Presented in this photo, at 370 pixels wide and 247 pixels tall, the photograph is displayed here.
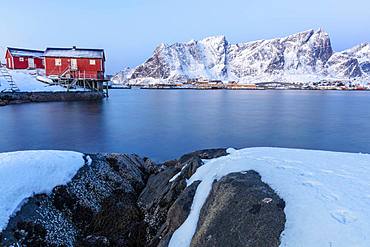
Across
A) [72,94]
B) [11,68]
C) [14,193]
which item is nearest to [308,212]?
[14,193]

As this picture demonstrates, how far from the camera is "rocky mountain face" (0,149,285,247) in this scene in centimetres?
439

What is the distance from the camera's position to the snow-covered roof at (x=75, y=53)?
46.8 m

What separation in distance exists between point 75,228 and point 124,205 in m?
1.41

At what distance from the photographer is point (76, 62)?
46.8 metres

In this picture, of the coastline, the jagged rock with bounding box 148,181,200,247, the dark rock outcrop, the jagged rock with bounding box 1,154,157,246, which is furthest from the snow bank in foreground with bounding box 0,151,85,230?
the coastline

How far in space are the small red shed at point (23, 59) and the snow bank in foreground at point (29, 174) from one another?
187ft

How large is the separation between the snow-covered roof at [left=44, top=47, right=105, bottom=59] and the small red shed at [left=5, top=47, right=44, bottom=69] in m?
11.7

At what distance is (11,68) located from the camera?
183 ft

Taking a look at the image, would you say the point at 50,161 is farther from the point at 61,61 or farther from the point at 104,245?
the point at 61,61

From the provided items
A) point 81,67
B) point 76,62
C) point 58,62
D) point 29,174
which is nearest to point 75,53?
point 76,62

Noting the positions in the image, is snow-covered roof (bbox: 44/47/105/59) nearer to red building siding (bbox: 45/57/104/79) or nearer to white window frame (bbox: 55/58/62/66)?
red building siding (bbox: 45/57/104/79)

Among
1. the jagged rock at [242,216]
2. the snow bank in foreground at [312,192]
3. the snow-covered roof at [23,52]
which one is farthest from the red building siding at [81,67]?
the jagged rock at [242,216]

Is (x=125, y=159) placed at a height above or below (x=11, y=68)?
below

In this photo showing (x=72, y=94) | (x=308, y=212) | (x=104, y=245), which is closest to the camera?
(x=308, y=212)
